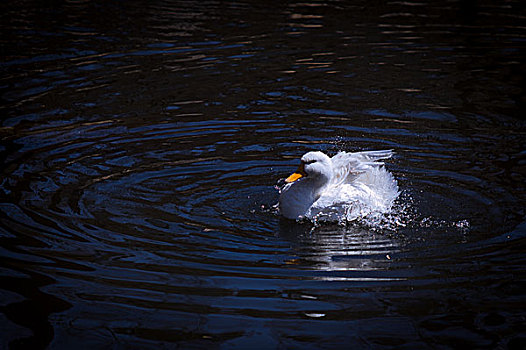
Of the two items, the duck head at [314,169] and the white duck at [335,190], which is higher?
the duck head at [314,169]

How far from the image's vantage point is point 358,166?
7.21m

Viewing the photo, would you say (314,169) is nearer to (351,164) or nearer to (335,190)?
(335,190)

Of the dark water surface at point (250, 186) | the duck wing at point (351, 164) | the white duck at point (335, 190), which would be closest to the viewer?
the dark water surface at point (250, 186)

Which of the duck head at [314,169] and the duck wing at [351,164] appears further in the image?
the duck wing at [351,164]

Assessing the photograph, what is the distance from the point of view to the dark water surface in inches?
201

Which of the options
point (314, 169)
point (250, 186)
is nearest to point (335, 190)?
point (314, 169)

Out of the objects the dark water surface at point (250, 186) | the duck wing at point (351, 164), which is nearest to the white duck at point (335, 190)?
the duck wing at point (351, 164)

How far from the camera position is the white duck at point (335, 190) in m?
6.72

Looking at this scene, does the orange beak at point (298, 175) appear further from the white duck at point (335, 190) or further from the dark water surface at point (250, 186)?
the dark water surface at point (250, 186)

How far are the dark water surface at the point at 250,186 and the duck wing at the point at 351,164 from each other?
0.53m

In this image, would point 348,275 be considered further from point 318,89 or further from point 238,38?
point 238,38

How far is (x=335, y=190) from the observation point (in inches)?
275

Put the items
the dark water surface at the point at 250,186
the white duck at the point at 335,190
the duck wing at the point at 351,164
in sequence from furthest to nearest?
1. the duck wing at the point at 351,164
2. the white duck at the point at 335,190
3. the dark water surface at the point at 250,186

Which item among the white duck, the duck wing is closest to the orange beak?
the white duck
